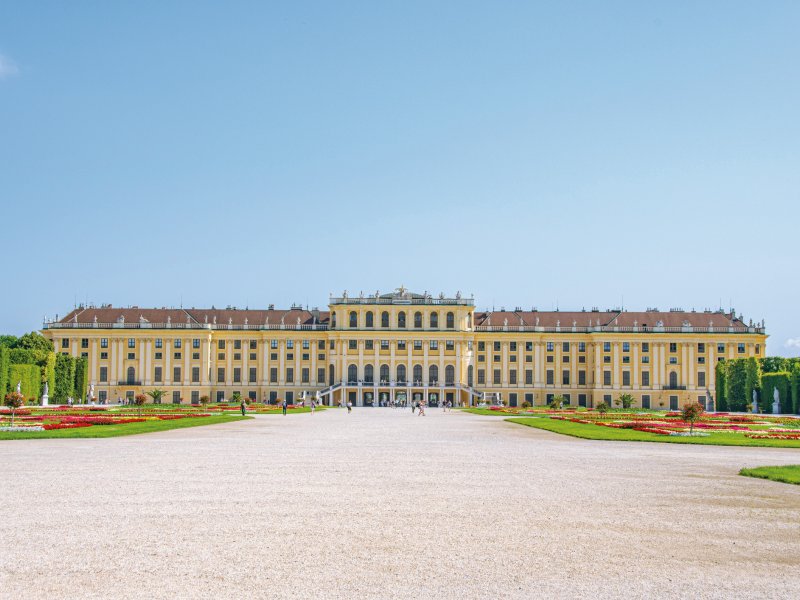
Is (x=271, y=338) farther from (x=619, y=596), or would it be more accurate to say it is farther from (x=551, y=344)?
(x=619, y=596)

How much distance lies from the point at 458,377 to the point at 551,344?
11.4 meters

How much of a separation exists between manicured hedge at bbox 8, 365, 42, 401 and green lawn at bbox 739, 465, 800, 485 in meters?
62.0

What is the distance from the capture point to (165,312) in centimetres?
9894

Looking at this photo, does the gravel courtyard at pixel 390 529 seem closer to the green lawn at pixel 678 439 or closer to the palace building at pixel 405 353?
the green lawn at pixel 678 439

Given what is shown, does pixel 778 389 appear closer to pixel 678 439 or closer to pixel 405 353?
pixel 405 353

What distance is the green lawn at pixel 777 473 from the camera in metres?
16.1

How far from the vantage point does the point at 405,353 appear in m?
97.1

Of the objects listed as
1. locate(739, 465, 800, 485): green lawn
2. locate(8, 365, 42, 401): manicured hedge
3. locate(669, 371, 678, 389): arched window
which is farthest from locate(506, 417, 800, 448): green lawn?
locate(669, 371, 678, 389): arched window

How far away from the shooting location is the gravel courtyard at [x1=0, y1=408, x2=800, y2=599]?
845cm

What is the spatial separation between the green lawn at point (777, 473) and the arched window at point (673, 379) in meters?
79.8

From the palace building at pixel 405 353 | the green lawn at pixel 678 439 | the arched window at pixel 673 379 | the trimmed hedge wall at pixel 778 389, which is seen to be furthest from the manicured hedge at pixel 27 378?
the arched window at pixel 673 379

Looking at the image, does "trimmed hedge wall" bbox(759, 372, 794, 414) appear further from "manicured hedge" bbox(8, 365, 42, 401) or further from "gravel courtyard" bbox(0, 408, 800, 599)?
"manicured hedge" bbox(8, 365, 42, 401)

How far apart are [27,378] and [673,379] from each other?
66230 millimetres

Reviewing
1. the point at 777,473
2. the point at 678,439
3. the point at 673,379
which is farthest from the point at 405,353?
the point at 777,473
